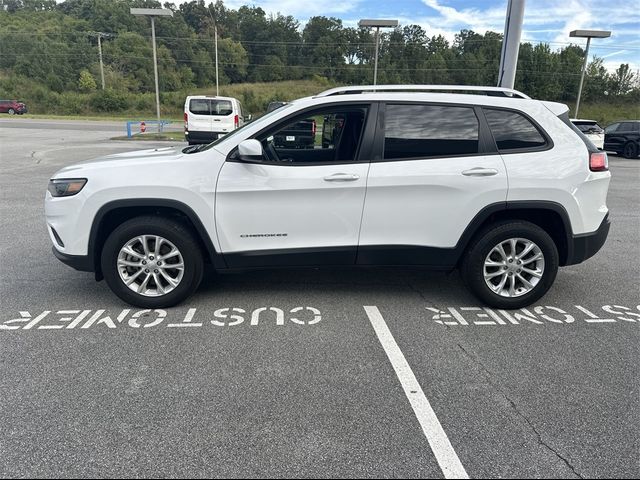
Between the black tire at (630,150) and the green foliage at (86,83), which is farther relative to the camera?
the green foliage at (86,83)

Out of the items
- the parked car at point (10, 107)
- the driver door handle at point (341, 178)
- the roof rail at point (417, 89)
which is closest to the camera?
the driver door handle at point (341, 178)

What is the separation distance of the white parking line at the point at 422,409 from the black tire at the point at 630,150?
2123 centimetres

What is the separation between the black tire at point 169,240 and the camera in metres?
3.90

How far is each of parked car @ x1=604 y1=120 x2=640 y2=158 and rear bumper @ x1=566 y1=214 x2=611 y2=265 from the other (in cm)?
1948

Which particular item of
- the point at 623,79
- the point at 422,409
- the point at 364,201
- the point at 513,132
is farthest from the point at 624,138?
the point at 623,79

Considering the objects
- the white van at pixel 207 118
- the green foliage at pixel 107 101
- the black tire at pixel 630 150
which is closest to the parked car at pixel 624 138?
the black tire at pixel 630 150

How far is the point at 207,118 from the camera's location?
711 inches

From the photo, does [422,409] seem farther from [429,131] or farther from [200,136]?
[200,136]

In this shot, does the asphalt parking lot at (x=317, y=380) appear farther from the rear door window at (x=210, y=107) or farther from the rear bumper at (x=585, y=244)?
the rear door window at (x=210, y=107)

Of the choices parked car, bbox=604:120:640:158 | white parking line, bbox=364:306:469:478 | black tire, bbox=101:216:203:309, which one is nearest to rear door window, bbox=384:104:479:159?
white parking line, bbox=364:306:469:478

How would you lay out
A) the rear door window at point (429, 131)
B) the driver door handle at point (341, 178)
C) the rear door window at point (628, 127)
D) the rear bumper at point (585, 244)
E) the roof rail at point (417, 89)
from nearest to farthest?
the driver door handle at point (341, 178), the rear door window at point (429, 131), the rear bumper at point (585, 244), the roof rail at point (417, 89), the rear door window at point (628, 127)

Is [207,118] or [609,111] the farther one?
[609,111]

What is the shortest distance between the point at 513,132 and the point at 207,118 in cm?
1573

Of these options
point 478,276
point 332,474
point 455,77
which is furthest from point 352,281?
point 455,77
